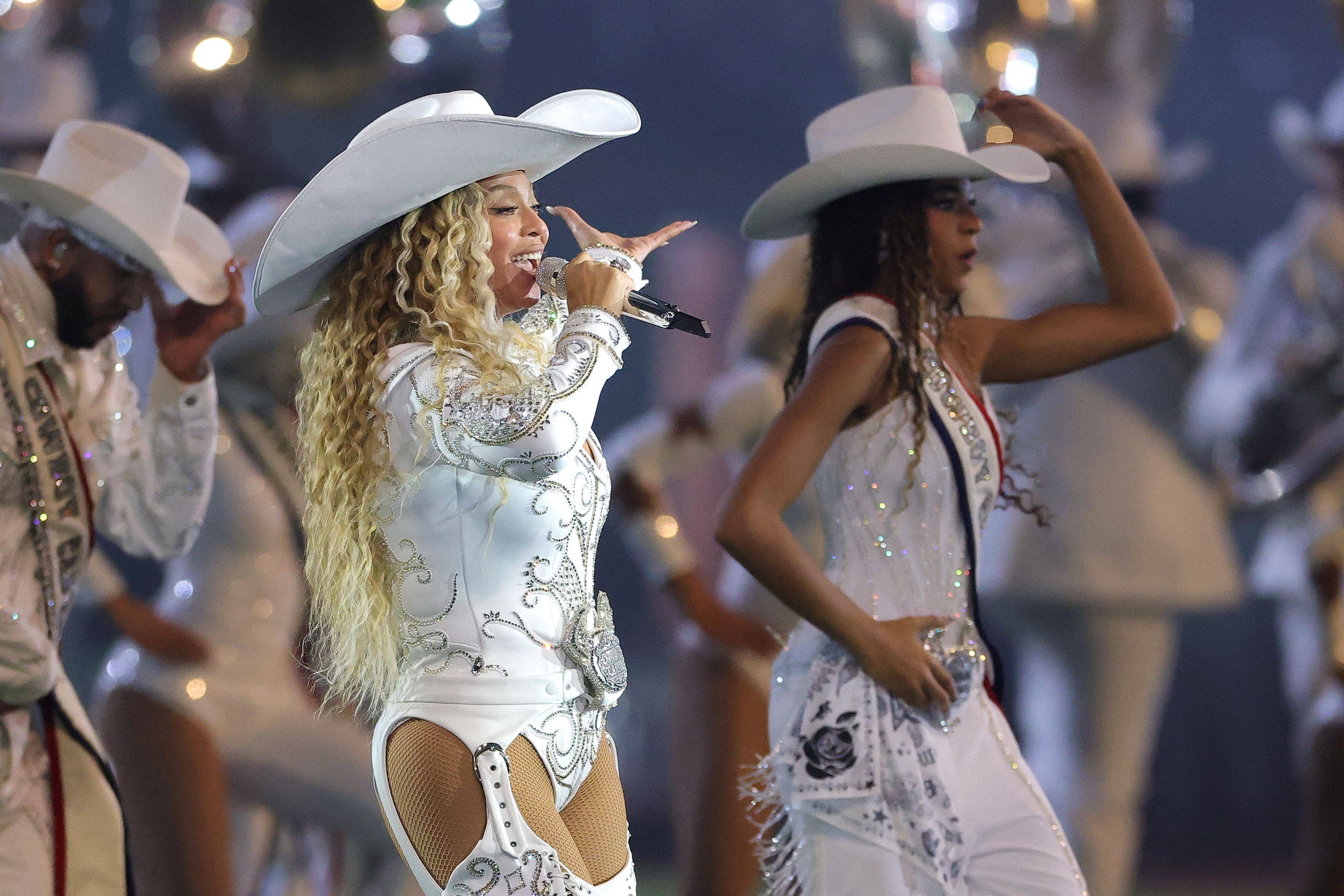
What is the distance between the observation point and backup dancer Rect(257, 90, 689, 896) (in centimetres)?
188

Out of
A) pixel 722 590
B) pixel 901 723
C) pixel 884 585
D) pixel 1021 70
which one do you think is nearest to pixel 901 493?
pixel 884 585

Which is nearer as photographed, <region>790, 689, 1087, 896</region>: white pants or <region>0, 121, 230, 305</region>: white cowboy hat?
<region>790, 689, 1087, 896</region>: white pants

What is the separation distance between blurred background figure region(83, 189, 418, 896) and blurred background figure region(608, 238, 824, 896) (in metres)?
0.88

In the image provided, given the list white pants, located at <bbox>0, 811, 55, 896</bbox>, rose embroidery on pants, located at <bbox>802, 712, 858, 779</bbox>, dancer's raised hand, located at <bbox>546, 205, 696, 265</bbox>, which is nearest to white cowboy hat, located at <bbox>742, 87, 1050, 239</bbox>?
dancer's raised hand, located at <bbox>546, 205, 696, 265</bbox>

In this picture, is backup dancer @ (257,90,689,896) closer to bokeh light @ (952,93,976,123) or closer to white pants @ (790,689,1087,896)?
white pants @ (790,689,1087,896)

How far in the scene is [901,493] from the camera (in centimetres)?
249

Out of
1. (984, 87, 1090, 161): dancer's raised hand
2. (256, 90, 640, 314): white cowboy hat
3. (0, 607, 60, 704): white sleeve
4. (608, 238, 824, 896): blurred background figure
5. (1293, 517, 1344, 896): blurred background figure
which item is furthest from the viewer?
(608, 238, 824, 896): blurred background figure

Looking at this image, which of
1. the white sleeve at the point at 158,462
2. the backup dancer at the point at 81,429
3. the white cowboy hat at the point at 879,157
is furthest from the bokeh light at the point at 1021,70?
the white sleeve at the point at 158,462

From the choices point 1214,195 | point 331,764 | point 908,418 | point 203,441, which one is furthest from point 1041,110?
point 1214,195

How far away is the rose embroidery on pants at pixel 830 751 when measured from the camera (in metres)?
2.38

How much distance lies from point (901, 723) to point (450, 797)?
826 mm

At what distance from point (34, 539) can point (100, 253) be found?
586 millimetres

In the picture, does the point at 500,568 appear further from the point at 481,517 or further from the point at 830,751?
the point at 830,751

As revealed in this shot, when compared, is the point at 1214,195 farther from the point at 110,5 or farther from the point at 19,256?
the point at 19,256
